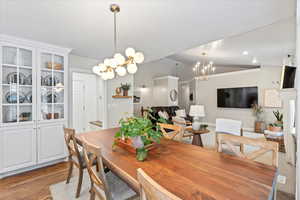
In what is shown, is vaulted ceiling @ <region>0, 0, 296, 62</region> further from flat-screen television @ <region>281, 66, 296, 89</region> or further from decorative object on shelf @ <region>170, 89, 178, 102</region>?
decorative object on shelf @ <region>170, 89, 178, 102</region>

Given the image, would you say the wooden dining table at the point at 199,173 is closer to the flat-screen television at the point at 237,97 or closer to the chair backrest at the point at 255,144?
the chair backrest at the point at 255,144

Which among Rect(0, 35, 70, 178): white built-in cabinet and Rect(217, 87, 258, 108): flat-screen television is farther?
Rect(217, 87, 258, 108): flat-screen television

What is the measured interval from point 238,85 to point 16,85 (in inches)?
294

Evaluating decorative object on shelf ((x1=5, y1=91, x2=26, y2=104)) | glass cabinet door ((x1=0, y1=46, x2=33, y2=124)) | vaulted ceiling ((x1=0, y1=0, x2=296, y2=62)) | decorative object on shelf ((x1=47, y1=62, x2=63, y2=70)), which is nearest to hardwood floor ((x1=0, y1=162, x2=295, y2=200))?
glass cabinet door ((x1=0, y1=46, x2=33, y2=124))

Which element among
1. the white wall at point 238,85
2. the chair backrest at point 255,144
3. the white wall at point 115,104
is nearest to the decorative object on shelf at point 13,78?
the white wall at point 115,104

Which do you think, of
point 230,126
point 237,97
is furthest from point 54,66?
point 237,97

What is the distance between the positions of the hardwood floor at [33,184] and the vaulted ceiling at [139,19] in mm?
2437

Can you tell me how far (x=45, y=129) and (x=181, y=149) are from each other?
271cm

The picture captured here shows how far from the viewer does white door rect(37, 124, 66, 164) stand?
270 cm

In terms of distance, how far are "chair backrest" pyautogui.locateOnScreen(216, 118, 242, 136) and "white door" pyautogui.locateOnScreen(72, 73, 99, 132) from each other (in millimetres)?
4055

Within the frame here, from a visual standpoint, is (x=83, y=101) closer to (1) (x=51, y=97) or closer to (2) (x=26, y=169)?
(1) (x=51, y=97)

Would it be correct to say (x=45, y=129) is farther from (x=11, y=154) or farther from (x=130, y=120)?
(x=130, y=120)

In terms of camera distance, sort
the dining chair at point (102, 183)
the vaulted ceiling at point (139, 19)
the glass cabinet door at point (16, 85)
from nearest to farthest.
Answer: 1. the dining chair at point (102, 183)
2. the vaulted ceiling at point (139, 19)
3. the glass cabinet door at point (16, 85)

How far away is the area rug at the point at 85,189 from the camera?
1264 mm
